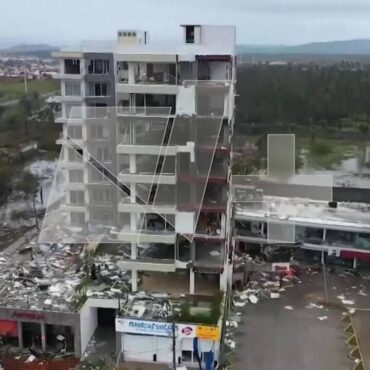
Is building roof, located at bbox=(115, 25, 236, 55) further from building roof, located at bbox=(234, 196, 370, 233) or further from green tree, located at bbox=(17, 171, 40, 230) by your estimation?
green tree, located at bbox=(17, 171, 40, 230)

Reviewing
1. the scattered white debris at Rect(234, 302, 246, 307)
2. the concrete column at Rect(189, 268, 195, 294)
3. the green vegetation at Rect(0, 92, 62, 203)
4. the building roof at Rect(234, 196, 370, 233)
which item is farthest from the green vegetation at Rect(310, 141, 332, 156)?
the concrete column at Rect(189, 268, 195, 294)

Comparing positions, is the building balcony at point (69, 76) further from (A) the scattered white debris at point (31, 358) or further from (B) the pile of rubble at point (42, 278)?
(A) the scattered white debris at point (31, 358)

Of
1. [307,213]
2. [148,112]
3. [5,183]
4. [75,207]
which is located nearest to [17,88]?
[5,183]

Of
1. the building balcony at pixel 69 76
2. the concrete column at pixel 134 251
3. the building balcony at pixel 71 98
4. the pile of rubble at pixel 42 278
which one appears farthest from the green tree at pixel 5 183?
the concrete column at pixel 134 251

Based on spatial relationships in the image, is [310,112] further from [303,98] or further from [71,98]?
[71,98]

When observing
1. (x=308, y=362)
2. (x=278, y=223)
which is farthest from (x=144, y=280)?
(x=278, y=223)
